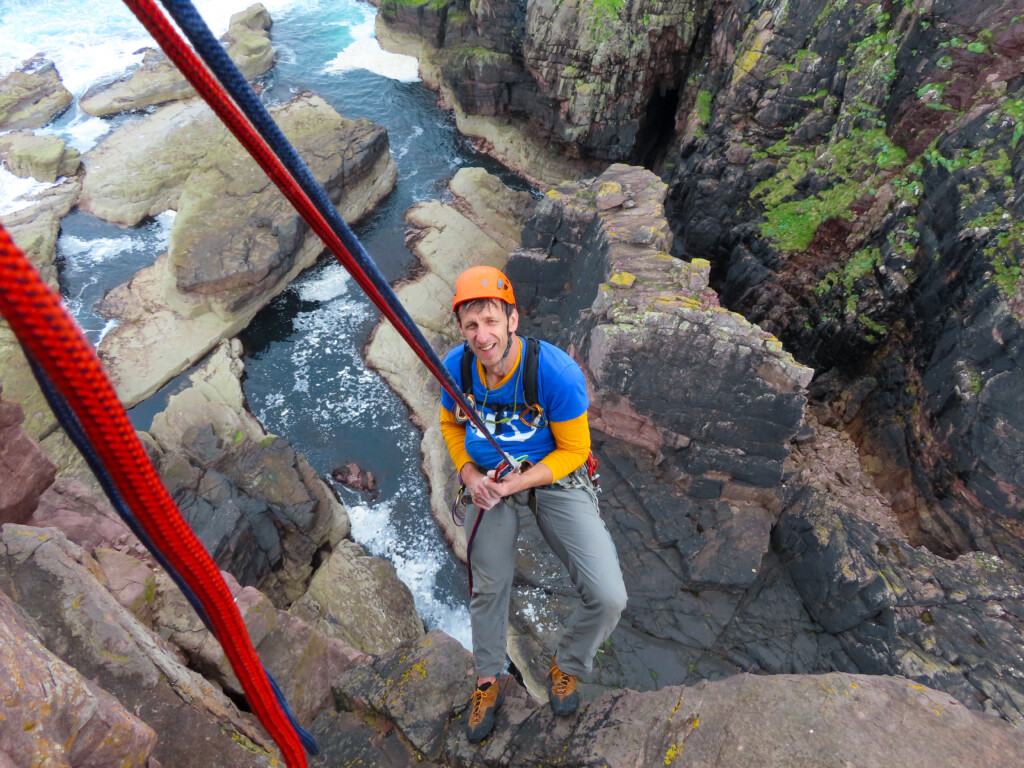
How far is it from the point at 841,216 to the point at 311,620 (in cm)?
1470

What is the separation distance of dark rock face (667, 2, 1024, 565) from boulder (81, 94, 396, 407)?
44.7ft

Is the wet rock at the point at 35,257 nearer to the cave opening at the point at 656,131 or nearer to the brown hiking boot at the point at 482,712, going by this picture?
the brown hiking boot at the point at 482,712

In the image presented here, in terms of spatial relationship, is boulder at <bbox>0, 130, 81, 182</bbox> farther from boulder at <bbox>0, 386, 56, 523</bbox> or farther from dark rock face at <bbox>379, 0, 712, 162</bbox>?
boulder at <bbox>0, 386, 56, 523</bbox>

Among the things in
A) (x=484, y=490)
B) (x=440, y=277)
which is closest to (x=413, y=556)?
(x=484, y=490)

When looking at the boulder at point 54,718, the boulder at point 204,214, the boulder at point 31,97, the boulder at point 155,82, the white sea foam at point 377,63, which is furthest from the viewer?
the white sea foam at point 377,63

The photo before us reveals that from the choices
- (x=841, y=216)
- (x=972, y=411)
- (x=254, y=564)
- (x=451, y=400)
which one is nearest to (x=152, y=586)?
(x=451, y=400)

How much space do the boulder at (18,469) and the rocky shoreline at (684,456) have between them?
3 cm

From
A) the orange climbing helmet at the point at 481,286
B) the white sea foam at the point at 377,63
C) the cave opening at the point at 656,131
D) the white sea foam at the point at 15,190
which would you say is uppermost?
the orange climbing helmet at the point at 481,286

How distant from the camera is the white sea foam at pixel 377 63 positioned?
94.9 ft

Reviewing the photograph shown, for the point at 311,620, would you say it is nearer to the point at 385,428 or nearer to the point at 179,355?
the point at 385,428

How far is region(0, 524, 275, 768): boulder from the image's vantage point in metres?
3.30

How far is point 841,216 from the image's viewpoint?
1248cm

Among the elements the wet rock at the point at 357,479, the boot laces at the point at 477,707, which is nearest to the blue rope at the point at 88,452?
the boot laces at the point at 477,707

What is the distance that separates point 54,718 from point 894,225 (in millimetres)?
14508
